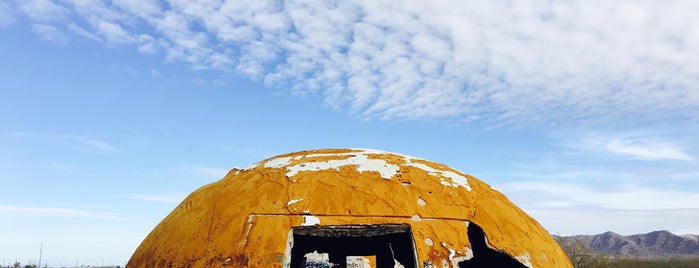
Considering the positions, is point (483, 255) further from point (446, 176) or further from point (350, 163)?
point (350, 163)

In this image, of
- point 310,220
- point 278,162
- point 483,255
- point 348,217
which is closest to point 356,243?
point 278,162

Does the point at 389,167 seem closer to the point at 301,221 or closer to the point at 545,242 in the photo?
the point at 301,221

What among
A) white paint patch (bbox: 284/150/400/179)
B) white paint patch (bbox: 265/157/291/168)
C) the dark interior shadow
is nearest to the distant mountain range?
the dark interior shadow

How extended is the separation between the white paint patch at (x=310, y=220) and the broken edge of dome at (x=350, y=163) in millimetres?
1222

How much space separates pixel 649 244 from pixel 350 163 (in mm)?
145167

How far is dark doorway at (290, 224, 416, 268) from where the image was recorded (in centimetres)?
798

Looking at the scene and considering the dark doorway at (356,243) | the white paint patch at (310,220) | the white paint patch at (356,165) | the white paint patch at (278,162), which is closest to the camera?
the white paint patch at (310,220)

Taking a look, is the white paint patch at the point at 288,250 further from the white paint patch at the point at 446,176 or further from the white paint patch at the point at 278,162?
the white paint patch at the point at 446,176

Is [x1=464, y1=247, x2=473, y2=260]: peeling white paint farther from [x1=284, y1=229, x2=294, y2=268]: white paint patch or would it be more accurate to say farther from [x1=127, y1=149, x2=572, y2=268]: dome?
[x1=284, y1=229, x2=294, y2=268]: white paint patch

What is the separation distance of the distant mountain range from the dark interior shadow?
120m

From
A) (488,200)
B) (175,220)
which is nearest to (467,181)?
(488,200)

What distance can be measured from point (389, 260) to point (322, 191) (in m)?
6.03

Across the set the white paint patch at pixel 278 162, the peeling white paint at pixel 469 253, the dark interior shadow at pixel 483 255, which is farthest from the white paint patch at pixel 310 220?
the dark interior shadow at pixel 483 255

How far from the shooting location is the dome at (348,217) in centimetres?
786
